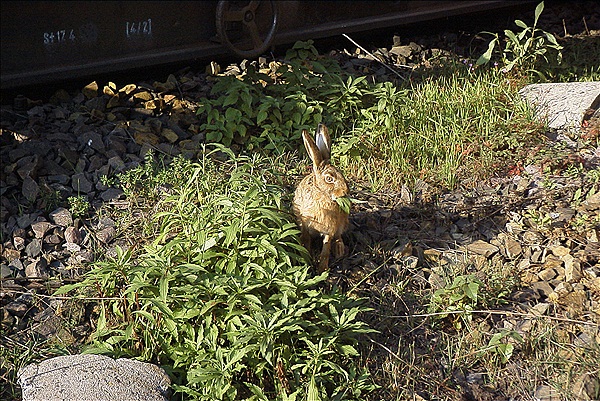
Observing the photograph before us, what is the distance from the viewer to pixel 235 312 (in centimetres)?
333

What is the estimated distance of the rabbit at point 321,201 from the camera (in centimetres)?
361

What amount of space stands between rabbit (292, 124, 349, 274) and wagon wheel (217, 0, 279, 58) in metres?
2.45

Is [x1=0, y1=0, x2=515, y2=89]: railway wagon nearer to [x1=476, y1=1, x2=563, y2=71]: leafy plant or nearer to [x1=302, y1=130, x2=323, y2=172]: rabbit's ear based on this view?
[x1=476, y1=1, x2=563, y2=71]: leafy plant

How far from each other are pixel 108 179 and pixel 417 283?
193 centimetres

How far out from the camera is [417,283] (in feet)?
12.9

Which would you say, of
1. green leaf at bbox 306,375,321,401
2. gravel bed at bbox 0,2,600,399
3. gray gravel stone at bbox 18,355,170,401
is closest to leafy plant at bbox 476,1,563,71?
gravel bed at bbox 0,2,600,399

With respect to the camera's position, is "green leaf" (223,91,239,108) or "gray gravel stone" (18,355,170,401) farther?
"green leaf" (223,91,239,108)

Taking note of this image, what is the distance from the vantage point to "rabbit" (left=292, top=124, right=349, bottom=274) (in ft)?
11.9

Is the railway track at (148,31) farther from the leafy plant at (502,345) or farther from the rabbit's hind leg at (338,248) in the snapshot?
the leafy plant at (502,345)

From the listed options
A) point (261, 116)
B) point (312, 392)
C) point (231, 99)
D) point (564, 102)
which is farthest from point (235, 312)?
point (564, 102)

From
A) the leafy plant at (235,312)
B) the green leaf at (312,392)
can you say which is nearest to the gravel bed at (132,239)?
the leafy plant at (235,312)

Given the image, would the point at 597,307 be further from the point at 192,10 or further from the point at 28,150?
the point at 192,10

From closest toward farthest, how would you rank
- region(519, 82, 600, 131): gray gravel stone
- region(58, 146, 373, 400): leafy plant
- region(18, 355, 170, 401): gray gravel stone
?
region(18, 355, 170, 401): gray gravel stone
region(58, 146, 373, 400): leafy plant
region(519, 82, 600, 131): gray gravel stone

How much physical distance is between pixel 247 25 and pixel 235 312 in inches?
128
